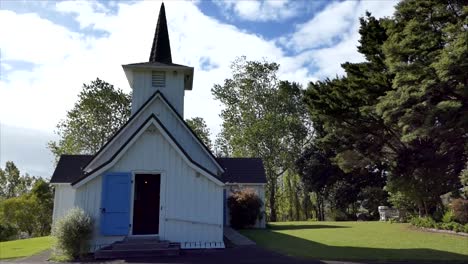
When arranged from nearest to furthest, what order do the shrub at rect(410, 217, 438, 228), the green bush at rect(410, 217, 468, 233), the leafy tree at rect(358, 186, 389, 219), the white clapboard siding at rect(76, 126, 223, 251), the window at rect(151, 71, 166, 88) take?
the white clapboard siding at rect(76, 126, 223, 251)
the green bush at rect(410, 217, 468, 233)
the window at rect(151, 71, 166, 88)
the shrub at rect(410, 217, 438, 228)
the leafy tree at rect(358, 186, 389, 219)

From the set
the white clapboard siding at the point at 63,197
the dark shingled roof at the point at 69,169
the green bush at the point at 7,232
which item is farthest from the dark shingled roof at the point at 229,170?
the green bush at the point at 7,232

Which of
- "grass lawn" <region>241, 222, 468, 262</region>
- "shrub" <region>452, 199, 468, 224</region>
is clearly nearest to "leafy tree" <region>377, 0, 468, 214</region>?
"shrub" <region>452, 199, 468, 224</region>

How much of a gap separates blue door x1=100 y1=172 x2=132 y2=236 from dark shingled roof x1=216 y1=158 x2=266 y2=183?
11.2 m

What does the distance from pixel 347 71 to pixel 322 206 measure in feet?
70.0

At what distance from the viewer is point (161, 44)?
20281 millimetres

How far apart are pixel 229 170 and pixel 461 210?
542 inches

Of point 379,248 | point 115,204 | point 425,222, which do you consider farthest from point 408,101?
point 115,204

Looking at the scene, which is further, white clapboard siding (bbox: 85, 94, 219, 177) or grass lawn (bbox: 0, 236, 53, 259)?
white clapboard siding (bbox: 85, 94, 219, 177)

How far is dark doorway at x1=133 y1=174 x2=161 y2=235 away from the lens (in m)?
16.5

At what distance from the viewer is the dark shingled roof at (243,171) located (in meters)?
25.6

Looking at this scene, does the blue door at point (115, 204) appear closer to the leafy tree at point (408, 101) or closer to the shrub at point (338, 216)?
the leafy tree at point (408, 101)

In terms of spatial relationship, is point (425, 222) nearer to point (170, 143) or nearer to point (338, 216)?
point (170, 143)

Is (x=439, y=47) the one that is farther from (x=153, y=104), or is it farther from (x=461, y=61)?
(x=153, y=104)

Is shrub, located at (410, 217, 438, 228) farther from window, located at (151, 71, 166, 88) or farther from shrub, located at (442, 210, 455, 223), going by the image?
window, located at (151, 71, 166, 88)
